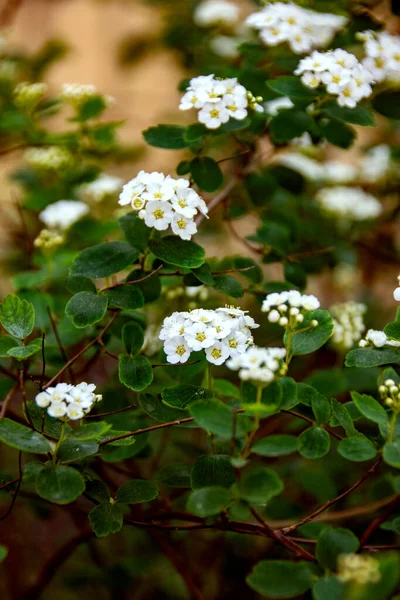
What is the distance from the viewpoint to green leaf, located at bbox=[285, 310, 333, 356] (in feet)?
2.91

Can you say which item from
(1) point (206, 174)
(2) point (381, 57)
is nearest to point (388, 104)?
(2) point (381, 57)

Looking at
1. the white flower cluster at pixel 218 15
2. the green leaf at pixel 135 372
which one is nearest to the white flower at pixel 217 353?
the green leaf at pixel 135 372

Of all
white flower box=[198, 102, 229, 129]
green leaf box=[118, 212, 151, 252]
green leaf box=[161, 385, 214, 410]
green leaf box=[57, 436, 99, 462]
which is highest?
white flower box=[198, 102, 229, 129]

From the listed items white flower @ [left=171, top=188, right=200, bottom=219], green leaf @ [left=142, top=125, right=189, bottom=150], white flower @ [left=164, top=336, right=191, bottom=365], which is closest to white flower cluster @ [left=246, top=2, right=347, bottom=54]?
green leaf @ [left=142, top=125, right=189, bottom=150]

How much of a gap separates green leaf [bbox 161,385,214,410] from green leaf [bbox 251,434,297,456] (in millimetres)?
158

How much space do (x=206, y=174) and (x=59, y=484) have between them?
60 cm

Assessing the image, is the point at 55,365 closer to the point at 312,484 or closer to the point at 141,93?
the point at 312,484

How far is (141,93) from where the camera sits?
331 cm

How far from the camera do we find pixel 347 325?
1.23 metres

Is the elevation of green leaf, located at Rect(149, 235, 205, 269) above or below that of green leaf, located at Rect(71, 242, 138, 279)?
above

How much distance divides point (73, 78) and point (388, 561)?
3.21 meters

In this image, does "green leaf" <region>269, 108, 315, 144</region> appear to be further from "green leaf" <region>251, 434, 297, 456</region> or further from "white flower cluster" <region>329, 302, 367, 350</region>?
"green leaf" <region>251, 434, 297, 456</region>

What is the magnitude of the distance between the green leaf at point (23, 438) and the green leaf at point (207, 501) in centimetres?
20

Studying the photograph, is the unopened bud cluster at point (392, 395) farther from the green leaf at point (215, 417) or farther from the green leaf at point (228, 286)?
the green leaf at point (228, 286)
